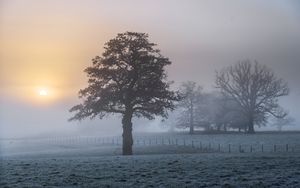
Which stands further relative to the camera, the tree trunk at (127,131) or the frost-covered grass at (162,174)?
the tree trunk at (127,131)

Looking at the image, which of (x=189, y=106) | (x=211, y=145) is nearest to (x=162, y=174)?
(x=211, y=145)

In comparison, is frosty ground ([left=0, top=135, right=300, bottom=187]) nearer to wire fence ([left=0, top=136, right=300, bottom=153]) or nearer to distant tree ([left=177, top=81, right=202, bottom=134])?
wire fence ([left=0, top=136, right=300, bottom=153])

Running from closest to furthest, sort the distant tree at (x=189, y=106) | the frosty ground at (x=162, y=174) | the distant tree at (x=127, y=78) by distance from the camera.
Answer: the frosty ground at (x=162, y=174) < the distant tree at (x=127, y=78) < the distant tree at (x=189, y=106)

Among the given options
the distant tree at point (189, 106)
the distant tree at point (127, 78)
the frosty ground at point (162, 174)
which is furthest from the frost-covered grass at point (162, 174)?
the distant tree at point (189, 106)

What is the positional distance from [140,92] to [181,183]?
77.8 ft

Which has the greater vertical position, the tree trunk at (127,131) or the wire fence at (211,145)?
the tree trunk at (127,131)

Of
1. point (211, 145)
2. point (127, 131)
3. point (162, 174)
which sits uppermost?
point (127, 131)

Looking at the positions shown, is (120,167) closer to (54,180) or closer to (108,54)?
(54,180)

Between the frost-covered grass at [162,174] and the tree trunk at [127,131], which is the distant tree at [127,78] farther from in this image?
the frost-covered grass at [162,174]

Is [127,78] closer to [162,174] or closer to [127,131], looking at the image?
[127,131]

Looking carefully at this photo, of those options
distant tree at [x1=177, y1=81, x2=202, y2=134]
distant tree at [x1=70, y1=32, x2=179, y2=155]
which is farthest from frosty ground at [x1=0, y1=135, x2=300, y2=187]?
distant tree at [x1=177, y1=81, x2=202, y2=134]

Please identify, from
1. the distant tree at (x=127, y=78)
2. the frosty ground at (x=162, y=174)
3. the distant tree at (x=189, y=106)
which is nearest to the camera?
the frosty ground at (x=162, y=174)

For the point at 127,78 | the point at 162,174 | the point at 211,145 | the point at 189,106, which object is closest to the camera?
the point at 162,174

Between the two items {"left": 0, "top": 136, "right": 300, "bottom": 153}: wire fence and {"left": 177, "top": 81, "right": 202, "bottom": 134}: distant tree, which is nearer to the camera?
{"left": 0, "top": 136, "right": 300, "bottom": 153}: wire fence
